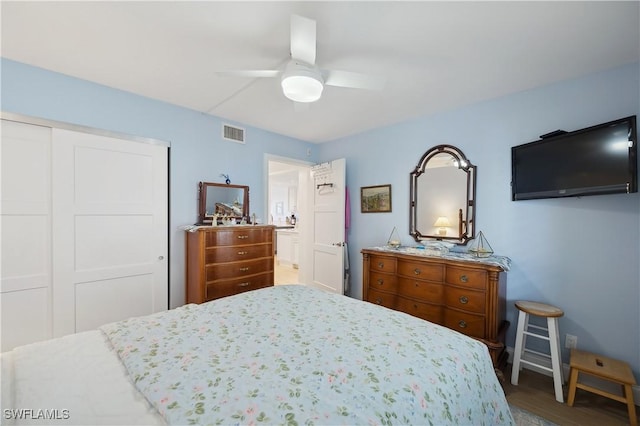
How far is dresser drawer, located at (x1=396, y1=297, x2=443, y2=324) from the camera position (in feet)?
8.19

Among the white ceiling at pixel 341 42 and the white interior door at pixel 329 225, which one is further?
the white interior door at pixel 329 225

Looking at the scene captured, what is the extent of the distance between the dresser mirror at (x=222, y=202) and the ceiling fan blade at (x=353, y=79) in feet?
6.51

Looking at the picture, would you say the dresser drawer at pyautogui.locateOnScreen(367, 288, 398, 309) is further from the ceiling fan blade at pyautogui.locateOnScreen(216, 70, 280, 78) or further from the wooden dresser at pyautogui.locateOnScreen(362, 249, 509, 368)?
the ceiling fan blade at pyautogui.locateOnScreen(216, 70, 280, 78)

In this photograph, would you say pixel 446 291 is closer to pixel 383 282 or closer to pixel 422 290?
pixel 422 290

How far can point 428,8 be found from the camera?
1.47 m

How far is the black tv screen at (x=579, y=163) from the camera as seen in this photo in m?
1.77

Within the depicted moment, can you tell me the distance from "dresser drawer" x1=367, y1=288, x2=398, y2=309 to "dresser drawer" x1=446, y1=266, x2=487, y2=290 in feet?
2.05

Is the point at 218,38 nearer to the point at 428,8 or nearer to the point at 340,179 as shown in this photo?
the point at 428,8

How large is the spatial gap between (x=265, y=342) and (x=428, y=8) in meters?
1.95

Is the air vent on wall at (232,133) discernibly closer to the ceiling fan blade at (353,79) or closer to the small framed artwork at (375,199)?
the small framed artwork at (375,199)

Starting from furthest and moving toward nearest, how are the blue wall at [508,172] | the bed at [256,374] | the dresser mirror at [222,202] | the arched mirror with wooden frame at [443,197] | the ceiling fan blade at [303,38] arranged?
the dresser mirror at [222,202], the arched mirror with wooden frame at [443,197], the blue wall at [508,172], the ceiling fan blade at [303,38], the bed at [256,374]

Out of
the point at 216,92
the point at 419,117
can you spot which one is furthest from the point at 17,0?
the point at 419,117

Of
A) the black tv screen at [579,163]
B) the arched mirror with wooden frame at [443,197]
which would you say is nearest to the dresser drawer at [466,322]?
the arched mirror with wooden frame at [443,197]

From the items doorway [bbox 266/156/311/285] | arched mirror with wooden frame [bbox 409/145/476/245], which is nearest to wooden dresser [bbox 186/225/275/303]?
doorway [bbox 266/156/311/285]
